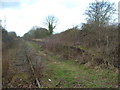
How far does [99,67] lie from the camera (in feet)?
34.4

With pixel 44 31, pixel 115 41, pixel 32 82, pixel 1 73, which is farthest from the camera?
pixel 44 31

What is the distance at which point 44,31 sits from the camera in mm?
69062

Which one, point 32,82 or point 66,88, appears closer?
point 66,88

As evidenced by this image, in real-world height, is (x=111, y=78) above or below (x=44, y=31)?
below

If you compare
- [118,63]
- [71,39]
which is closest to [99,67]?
[118,63]

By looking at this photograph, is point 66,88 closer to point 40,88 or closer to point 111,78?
point 40,88

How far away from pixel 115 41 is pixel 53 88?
5476mm

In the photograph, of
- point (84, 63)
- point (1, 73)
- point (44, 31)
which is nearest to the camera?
point (1, 73)

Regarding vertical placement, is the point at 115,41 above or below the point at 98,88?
above

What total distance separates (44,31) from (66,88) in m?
62.9

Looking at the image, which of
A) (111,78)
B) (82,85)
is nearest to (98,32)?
(111,78)

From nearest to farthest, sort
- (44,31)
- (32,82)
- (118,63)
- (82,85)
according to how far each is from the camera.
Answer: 1. (82,85)
2. (32,82)
3. (118,63)
4. (44,31)

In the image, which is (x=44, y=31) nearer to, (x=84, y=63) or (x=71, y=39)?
(x=71, y=39)

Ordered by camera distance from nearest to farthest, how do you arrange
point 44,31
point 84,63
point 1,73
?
point 1,73
point 84,63
point 44,31
